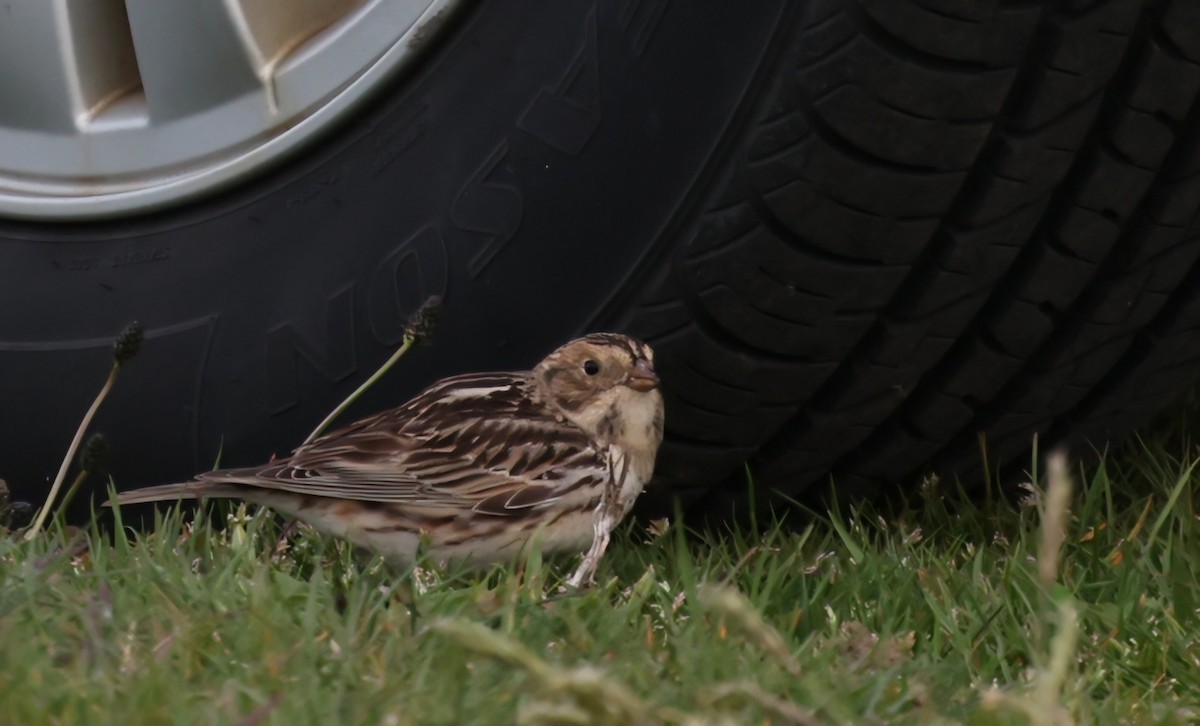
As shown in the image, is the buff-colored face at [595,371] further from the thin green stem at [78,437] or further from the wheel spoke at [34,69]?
the wheel spoke at [34,69]

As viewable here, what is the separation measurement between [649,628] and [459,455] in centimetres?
95

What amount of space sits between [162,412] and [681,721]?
6.75ft

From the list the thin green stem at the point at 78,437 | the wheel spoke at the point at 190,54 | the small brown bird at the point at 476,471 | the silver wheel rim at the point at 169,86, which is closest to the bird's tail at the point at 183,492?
the small brown bird at the point at 476,471

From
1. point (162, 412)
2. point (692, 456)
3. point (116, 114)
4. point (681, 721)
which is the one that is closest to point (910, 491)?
point (692, 456)

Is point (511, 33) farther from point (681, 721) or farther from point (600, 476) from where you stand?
point (681, 721)

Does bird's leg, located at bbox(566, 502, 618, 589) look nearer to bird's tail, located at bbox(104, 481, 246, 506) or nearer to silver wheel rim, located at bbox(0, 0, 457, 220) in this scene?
bird's tail, located at bbox(104, 481, 246, 506)

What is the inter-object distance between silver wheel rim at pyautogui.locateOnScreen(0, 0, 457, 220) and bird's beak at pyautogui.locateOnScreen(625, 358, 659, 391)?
705mm

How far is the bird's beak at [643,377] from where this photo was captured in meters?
3.14

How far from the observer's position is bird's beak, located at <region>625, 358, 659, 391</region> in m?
3.14

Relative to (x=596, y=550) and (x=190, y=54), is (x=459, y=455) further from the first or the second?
(x=190, y=54)

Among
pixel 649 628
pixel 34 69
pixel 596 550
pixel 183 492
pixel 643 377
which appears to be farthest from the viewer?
pixel 34 69

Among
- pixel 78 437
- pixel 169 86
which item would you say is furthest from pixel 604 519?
pixel 169 86

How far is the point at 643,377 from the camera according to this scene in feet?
10.3

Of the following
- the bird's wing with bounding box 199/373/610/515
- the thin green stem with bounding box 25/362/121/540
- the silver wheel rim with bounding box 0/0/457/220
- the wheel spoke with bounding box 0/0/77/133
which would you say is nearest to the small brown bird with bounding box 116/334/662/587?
the bird's wing with bounding box 199/373/610/515
